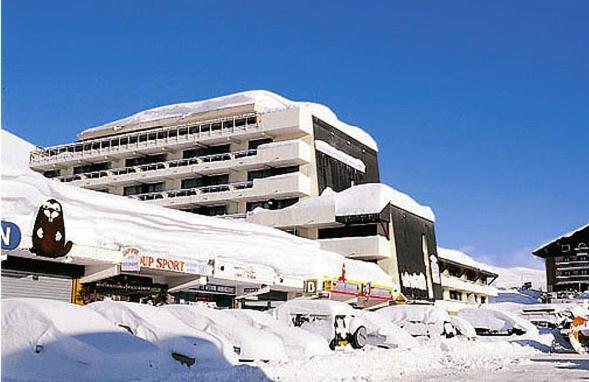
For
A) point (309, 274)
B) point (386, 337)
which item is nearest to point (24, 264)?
point (386, 337)

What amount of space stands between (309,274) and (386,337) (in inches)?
471

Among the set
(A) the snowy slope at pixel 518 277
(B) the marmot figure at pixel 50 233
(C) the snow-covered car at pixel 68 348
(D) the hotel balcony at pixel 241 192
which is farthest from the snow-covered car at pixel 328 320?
(A) the snowy slope at pixel 518 277

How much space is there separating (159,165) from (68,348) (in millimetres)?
43863

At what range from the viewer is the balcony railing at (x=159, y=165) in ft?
167

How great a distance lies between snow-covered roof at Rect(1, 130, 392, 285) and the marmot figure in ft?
1.27

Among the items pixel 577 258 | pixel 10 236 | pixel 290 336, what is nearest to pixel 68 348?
pixel 290 336

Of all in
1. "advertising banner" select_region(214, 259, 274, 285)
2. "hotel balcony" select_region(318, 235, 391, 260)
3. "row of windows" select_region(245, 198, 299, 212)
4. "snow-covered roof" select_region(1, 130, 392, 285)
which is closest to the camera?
"snow-covered roof" select_region(1, 130, 392, 285)

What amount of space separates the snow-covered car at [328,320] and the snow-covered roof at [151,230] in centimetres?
641

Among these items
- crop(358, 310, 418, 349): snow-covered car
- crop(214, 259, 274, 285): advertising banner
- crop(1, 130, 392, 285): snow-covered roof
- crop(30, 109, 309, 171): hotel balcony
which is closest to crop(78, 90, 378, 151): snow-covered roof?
crop(30, 109, 309, 171): hotel balcony

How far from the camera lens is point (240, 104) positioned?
5319cm

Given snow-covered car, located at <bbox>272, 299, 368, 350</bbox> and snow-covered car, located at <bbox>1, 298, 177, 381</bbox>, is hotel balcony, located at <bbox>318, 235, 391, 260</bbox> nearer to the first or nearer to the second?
snow-covered car, located at <bbox>272, 299, 368, 350</bbox>

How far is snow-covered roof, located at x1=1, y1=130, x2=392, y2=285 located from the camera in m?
23.7

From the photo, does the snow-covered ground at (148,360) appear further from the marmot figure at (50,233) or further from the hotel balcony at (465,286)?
the hotel balcony at (465,286)

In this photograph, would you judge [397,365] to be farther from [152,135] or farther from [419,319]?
[152,135]
